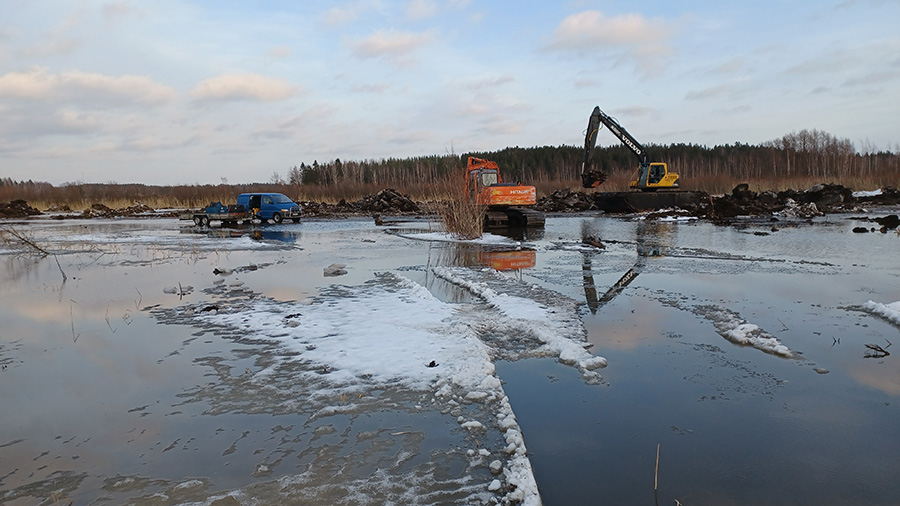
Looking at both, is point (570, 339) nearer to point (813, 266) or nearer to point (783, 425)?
point (783, 425)

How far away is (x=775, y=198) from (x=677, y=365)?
3081 cm

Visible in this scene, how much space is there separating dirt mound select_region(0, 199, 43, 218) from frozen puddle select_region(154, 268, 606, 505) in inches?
1719

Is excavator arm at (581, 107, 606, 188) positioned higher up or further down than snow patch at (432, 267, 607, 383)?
higher up

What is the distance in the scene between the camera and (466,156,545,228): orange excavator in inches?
861

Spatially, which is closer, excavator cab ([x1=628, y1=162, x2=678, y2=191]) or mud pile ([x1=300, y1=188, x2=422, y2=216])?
excavator cab ([x1=628, y1=162, x2=678, y2=191])

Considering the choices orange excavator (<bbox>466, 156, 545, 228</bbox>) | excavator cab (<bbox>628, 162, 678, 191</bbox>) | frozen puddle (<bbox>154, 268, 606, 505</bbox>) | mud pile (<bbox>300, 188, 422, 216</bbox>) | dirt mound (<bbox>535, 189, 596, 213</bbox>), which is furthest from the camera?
mud pile (<bbox>300, 188, 422, 216</bbox>)

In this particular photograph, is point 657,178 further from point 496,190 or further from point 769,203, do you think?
Result: point 496,190

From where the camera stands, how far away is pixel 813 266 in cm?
1095

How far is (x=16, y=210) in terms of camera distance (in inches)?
1660

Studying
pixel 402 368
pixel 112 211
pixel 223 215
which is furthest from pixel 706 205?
pixel 112 211

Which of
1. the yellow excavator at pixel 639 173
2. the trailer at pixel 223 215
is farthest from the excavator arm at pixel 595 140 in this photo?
the trailer at pixel 223 215

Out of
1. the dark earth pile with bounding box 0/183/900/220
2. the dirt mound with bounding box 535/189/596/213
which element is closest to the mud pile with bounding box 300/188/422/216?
the dark earth pile with bounding box 0/183/900/220

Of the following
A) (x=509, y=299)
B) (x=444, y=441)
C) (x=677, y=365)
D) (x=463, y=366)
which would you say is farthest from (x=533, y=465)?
(x=509, y=299)

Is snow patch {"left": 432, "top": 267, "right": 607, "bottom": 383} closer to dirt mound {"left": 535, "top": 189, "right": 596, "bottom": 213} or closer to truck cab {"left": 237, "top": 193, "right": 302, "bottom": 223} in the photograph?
truck cab {"left": 237, "top": 193, "right": 302, "bottom": 223}
